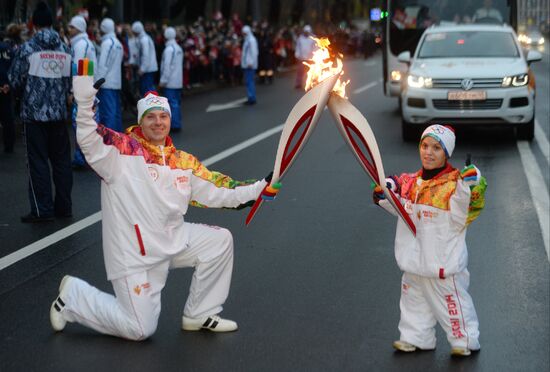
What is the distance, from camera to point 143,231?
21.2 feet

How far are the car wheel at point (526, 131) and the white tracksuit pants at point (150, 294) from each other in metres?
10.9

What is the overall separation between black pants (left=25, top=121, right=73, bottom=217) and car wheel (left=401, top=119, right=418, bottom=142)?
7297 millimetres

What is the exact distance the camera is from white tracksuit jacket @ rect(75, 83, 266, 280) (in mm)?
6449

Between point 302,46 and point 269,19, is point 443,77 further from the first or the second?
point 269,19

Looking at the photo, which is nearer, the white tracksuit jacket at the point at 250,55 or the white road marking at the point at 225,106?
the white road marking at the point at 225,106

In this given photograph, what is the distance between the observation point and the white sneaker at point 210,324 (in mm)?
6786

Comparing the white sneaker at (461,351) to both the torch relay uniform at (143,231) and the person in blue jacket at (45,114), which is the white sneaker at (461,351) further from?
the person in blue jacket at (45,114)

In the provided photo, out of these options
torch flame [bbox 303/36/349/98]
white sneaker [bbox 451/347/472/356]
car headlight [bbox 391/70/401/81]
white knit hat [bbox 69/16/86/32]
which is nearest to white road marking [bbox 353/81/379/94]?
car headlight [bbox 391/70/401/81]

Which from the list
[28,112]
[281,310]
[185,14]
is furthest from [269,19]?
[281,310]

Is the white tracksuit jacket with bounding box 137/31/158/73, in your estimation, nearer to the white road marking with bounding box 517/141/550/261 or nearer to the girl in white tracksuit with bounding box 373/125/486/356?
the white road marking with bounding box 517/141/550/261

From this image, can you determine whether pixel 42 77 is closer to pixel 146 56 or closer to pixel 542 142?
pixel 146 56

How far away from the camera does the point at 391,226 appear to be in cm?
1038

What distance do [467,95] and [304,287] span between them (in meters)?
9.15

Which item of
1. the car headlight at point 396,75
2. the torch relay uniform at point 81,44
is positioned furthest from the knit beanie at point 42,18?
the car headlight at point 396,75
